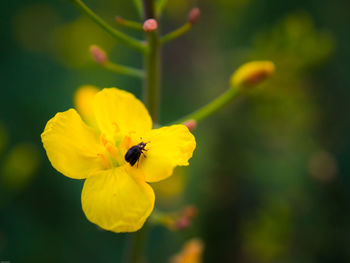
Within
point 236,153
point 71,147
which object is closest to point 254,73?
point 71,147

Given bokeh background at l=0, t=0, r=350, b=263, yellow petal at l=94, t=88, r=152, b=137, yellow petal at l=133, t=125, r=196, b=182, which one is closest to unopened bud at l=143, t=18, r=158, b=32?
yellow petal at l=94, t=88, r=152, b=137

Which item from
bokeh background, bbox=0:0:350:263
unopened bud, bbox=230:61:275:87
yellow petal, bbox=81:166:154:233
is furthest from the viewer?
bokeh background, bbox=0:0:350:263

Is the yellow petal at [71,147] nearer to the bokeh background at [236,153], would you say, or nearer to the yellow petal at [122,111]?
the yellow petal at [122,111]

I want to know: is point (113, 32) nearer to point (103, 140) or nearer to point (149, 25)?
point (149, 25)

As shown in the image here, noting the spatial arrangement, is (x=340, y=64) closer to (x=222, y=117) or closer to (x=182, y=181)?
(x=222, y=117)

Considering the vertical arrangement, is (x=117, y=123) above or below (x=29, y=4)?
below

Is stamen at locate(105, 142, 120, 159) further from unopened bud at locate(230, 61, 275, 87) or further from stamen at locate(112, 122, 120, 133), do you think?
unopened bud at locate(230, 61, 275, 87)

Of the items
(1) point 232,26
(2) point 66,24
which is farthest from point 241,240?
(2) point 66,24
